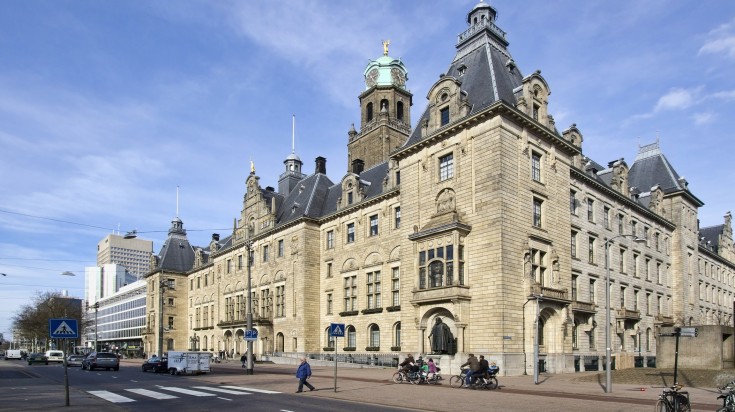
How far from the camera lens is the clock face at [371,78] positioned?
70812 millimetres

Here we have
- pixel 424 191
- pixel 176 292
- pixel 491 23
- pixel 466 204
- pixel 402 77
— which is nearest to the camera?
pixel 466 204

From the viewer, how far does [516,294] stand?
3366 cm

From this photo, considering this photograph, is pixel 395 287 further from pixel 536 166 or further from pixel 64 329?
pixel 64 329

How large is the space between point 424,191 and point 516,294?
9792mm

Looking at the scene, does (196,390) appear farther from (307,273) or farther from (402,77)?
(402,77)

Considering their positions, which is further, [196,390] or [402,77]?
[402,77]

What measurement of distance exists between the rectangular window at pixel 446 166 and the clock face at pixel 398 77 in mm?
33872

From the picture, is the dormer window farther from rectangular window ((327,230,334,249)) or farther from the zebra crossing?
the zebra crossing

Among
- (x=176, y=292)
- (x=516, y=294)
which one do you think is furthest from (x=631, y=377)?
(x=176, y=292)

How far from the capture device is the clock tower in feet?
216

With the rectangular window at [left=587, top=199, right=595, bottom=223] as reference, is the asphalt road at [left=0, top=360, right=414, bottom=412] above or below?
below

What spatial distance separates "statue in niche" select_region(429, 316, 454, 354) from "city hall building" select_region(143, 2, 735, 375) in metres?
0.39

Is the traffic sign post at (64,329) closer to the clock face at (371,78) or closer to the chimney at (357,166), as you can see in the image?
the chimney at (357,166)

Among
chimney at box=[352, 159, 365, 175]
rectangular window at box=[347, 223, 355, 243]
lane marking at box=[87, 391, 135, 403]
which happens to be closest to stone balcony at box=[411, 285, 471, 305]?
rectangular window at box=[347, 223, 355, 243]
